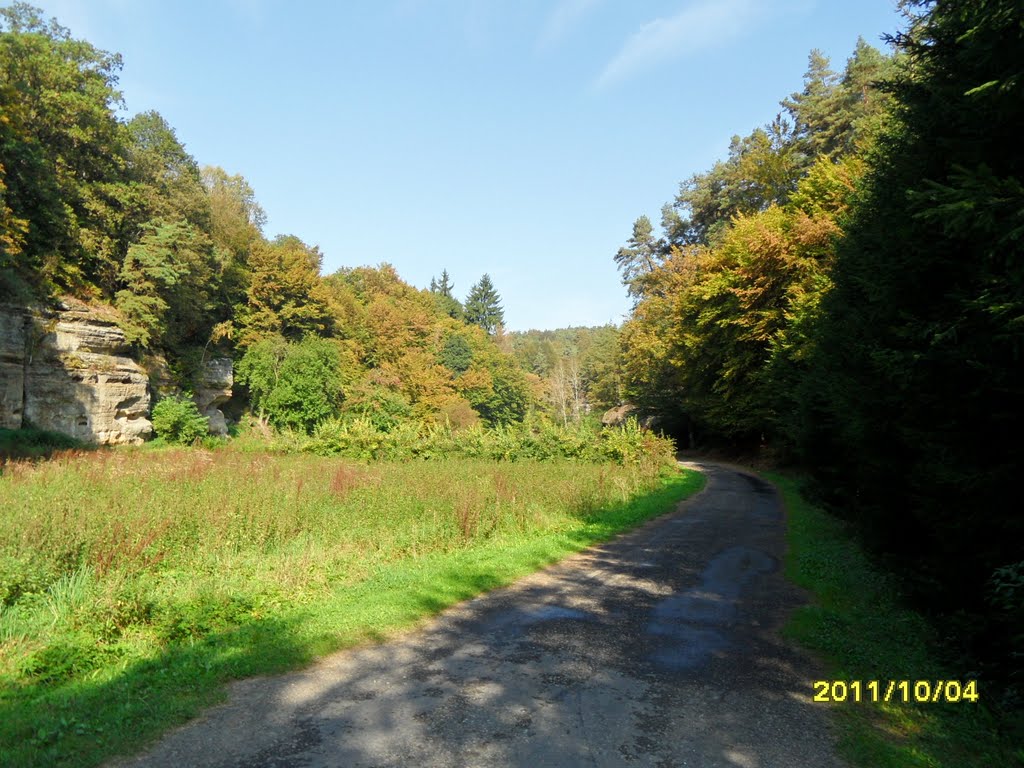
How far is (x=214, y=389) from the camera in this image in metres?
39.7

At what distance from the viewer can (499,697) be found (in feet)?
15.9

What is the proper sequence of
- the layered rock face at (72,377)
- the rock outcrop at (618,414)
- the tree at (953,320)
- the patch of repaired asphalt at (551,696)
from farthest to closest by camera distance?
the rock outcrop at (618,414) → the layered rock face at (72,377) → the tree at (953,320) → the patch of repaired asphalt at (551,696)

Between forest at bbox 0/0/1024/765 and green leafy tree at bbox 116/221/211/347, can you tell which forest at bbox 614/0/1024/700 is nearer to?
forest at bbox 0/0/1024/765

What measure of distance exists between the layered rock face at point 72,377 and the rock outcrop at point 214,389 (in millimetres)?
6730

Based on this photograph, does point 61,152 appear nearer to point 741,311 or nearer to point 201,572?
point 201,572

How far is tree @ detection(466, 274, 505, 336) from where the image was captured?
10662cm

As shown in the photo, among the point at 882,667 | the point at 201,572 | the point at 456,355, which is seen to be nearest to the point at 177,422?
the point at 201,572

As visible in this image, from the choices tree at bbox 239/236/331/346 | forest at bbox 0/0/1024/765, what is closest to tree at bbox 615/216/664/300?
forest at bbox 0/0/1024/765

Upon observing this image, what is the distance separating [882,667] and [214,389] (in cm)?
4179

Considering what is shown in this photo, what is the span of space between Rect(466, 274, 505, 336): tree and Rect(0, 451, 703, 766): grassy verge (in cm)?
9261

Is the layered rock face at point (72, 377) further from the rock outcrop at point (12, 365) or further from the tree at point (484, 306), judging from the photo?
the tree at point (484, 306)
